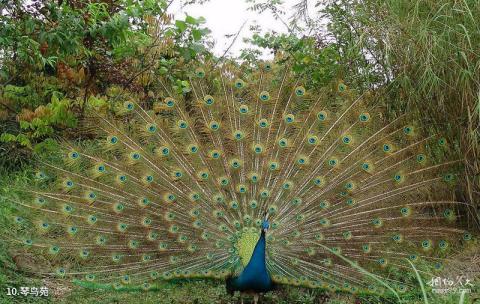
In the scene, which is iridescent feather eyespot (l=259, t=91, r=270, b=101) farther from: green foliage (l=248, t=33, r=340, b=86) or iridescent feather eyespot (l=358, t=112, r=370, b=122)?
green foliage (l=248, t=33, r=340, b=86)

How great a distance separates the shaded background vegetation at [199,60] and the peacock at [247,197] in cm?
22

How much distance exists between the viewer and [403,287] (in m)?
4.07

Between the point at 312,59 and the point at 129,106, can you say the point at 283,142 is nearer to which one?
the point at 129,106

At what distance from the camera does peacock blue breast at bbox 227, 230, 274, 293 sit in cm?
386

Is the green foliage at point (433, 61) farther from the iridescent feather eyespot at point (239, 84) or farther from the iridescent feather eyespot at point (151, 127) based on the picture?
the iridescent feather eyespot at point (151, 127)

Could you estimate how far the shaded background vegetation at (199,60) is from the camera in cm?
376

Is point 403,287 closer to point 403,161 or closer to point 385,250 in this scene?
point 385,250

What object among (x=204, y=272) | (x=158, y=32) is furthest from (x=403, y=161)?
(x=158, y=32)

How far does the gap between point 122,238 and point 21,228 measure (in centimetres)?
92

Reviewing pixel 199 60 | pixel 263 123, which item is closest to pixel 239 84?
pixel 263 123

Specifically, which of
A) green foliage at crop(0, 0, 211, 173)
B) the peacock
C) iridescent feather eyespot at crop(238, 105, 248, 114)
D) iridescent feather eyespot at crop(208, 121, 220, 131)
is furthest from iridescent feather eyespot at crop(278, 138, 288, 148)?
green foliage at crop(0, 0, 211, 173)

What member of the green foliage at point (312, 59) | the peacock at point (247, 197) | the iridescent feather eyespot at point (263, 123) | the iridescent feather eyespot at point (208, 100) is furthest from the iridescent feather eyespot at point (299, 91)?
the green foliage at point (312, 59)

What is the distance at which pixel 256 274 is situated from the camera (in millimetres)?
3877

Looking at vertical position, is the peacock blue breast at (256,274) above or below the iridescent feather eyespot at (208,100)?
below
